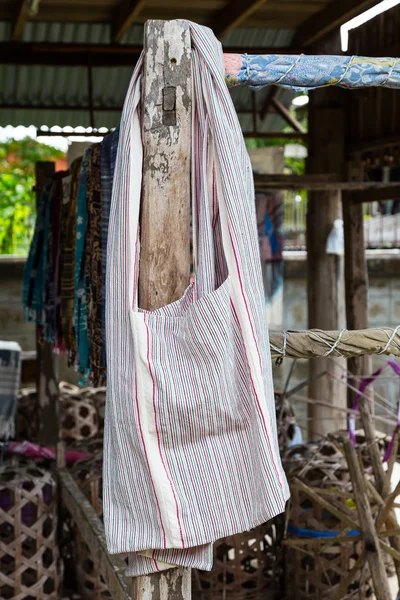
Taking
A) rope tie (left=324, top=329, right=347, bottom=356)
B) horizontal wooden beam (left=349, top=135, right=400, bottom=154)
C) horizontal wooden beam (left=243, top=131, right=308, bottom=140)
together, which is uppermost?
horizontal wooden beam (left=243, top=131, right=308, bottom=140)

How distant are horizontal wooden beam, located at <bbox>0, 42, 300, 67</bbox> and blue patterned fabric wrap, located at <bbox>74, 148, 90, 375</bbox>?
9.48 feet

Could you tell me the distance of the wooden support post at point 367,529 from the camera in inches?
130

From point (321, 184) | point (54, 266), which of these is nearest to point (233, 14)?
point (321, 184)

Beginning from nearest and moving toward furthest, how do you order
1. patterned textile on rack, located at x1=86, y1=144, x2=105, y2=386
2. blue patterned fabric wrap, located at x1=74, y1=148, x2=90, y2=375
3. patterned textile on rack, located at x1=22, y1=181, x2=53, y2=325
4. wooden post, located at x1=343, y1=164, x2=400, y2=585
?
patterned textile on rack, located at x1=86, y1=144, x2=105, y2=386
blue patterned fabric wrap, located at x1=74, y1=148, x2=90, y2=375
patterned textile on rack, located at x1=22, y1=181, x2=53, y2=325
wooden post, located at x1=343, y1=164, x2=400, y2=585

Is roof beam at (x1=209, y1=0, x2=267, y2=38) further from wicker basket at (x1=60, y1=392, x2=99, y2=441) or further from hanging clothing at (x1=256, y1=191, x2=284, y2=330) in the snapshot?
wicker basket at (x1=60, y1=392, x2=99, y2=441)

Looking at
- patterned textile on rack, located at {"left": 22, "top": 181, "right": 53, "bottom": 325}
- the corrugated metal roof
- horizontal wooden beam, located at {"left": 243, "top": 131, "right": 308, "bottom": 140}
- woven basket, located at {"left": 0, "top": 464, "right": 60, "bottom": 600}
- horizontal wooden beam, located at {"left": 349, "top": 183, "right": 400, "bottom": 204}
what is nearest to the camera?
woven basket, located at {"left": 0, "top": 464, "right": 60, "bottom": 600}

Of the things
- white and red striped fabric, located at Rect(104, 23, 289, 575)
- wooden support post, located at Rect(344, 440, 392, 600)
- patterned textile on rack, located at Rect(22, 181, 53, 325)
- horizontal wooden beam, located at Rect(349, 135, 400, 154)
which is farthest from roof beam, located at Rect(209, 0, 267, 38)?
white and red striped fabric, located at Rect(104, 23, 289, 575)

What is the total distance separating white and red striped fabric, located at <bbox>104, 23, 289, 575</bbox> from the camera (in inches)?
72.6

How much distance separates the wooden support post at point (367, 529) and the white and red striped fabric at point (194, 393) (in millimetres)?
1590

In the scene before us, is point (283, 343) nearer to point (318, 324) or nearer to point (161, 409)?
point (161, 409)

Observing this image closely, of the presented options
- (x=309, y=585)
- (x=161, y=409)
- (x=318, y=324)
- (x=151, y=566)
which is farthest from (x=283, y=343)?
(x=318, y=324)

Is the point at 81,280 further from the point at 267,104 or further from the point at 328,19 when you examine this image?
the point at 267,104

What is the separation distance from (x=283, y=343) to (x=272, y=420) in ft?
1.10

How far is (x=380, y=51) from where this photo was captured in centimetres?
554
